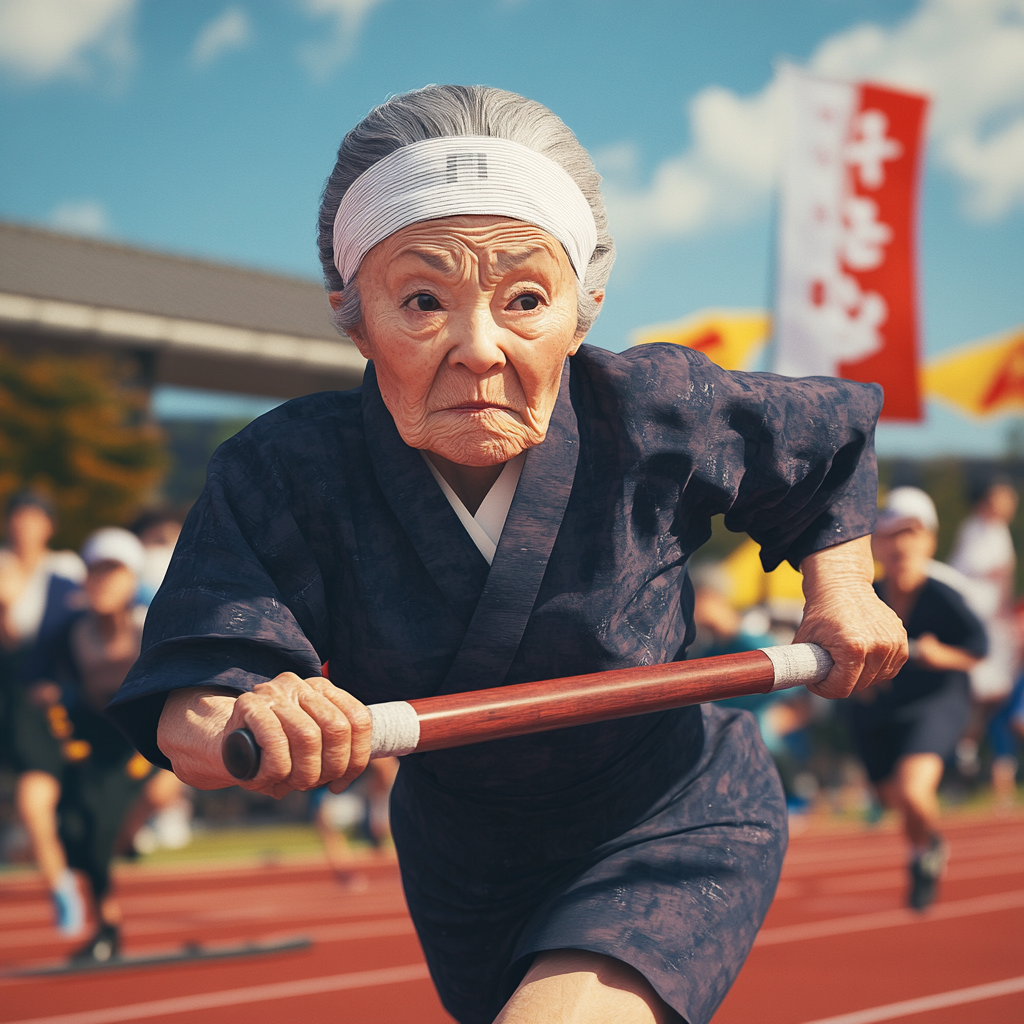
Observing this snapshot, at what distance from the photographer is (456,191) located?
64.2 inches

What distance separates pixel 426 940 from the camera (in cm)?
202

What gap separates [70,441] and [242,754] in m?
13.8

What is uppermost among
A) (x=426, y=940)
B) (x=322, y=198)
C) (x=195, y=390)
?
(x=195, y=390)

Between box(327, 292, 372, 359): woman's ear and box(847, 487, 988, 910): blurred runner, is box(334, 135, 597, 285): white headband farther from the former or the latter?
box(847, 487, 988, 910): blurred runner

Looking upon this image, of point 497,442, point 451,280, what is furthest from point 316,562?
point 451,280

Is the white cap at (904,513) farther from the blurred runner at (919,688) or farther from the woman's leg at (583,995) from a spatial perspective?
the woman's leg at (583,995)

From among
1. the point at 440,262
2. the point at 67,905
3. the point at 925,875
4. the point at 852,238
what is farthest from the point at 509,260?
the point at 852,238

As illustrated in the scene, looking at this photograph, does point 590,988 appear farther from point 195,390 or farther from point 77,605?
point 195,390

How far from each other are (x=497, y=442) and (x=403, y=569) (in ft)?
0.75

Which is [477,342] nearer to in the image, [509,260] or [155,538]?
[509,260]

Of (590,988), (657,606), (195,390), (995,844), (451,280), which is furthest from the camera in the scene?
(195,390)

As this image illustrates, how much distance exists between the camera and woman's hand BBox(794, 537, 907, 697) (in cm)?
176

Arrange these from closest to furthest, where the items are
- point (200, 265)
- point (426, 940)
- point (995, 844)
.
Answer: point (426, 940), point (995, 844), point (200, 265)

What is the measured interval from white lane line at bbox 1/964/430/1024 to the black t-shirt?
2.73 m
